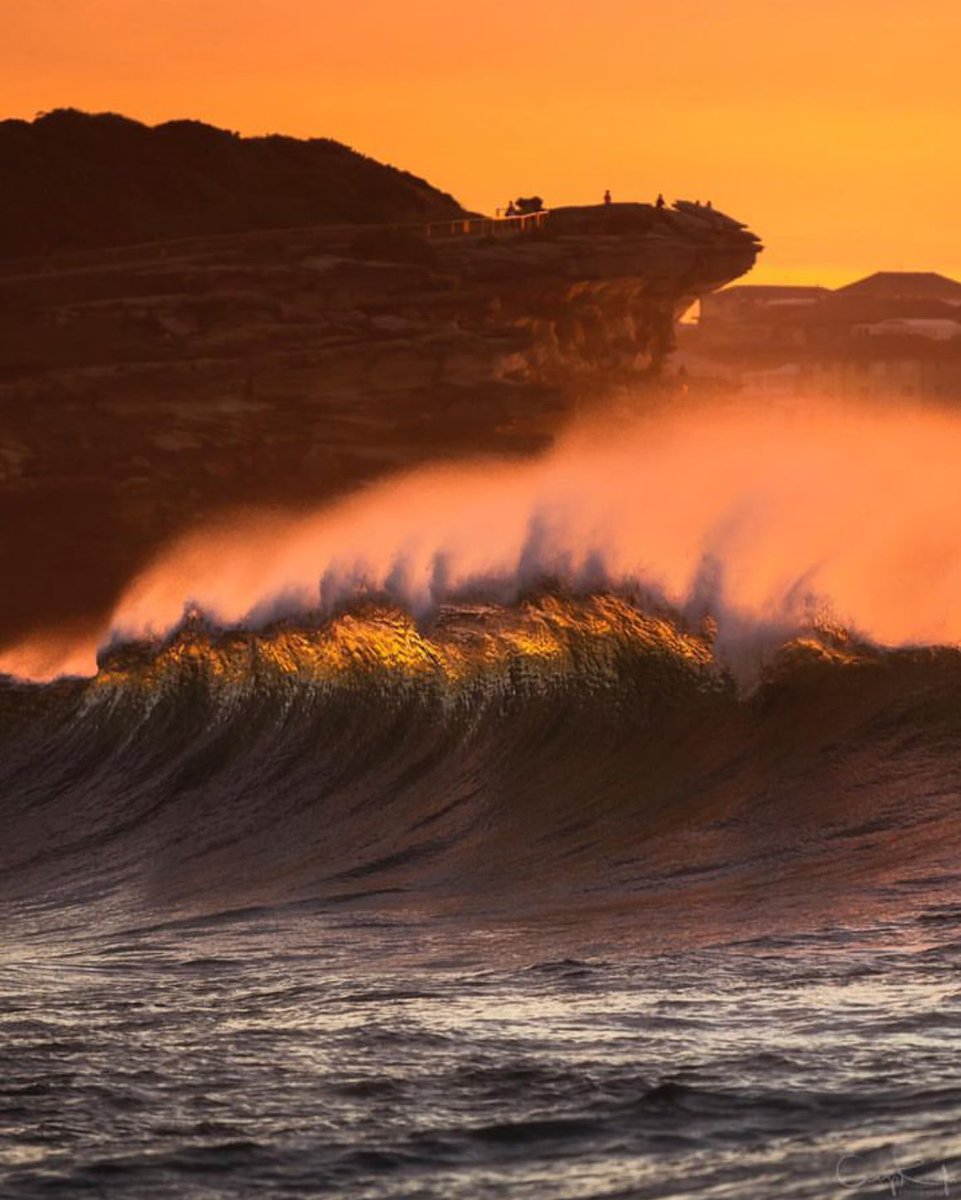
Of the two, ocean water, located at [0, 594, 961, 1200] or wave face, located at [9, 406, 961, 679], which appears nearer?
ocean water, located at [0, 594, 961, 1200]

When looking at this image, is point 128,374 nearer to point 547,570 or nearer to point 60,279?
point 60,279

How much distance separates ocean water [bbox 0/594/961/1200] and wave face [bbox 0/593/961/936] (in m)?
0.05

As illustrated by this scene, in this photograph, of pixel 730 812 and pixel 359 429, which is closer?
pixel 730 812

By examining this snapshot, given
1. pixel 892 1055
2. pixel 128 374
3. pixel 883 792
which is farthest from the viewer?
pixel 128 374

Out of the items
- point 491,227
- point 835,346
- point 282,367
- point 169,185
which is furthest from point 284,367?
point 835,346

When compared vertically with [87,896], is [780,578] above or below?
above

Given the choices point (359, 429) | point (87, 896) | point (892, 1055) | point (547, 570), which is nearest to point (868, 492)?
point (547, 570)

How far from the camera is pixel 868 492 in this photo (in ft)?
73.5

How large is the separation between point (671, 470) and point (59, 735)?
704 cm

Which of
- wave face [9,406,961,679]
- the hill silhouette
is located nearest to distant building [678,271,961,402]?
the hill silhouette

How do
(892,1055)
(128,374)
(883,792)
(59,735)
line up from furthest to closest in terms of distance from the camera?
1. (128,374)
2. (59,735)
3. (883,792)
4. (892,1055)

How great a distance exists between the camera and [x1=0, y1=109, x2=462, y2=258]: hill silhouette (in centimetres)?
10612

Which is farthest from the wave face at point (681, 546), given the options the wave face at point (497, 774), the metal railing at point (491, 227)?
the metal railing at point (491, 227)

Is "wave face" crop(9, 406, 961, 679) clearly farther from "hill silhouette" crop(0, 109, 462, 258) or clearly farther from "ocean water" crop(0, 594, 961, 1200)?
"hill silhouette" crop(0, 109, 462, 258)
